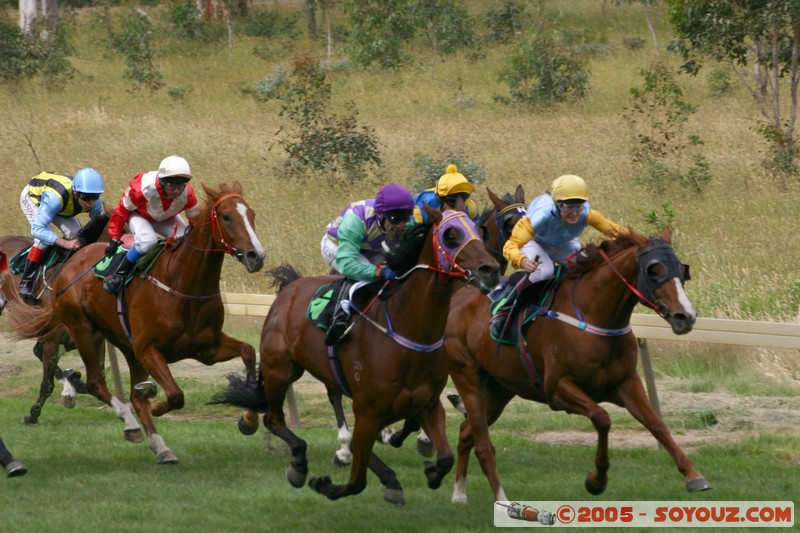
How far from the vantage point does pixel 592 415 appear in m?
6.92

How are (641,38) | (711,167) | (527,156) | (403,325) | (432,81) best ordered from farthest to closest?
(641,38), (432,81), (527,156), (711,167), (403,325)

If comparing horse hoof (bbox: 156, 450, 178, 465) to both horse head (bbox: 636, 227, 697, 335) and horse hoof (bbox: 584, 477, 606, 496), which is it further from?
horse head (bbox: 636, 227, 697, 335)

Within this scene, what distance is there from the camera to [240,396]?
327 inches

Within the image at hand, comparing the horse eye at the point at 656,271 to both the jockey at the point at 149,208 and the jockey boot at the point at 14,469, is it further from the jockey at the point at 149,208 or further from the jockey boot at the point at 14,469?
the jockey boot at the point at 14,469

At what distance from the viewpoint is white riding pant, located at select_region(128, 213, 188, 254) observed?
9102 millimetres

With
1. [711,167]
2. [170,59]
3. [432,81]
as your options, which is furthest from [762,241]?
[170,59]

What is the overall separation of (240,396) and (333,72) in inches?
913

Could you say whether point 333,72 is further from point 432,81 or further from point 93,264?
point 93,264

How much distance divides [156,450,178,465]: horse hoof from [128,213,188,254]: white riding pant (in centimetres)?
156

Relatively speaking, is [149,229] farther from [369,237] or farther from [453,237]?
[453,237]

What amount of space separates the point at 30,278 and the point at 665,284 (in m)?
6.87

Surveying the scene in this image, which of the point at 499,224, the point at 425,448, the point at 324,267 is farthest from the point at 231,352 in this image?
the point at 324,267

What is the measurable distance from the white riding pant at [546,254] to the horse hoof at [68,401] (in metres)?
5.47

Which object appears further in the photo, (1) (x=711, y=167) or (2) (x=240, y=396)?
(1) (x=711, y=167)
